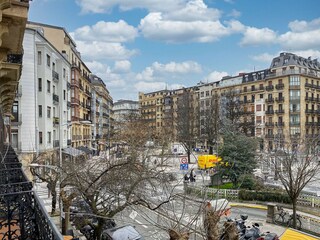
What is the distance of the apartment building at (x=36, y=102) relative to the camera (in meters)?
32.2

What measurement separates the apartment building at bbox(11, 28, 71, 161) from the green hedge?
647 inches

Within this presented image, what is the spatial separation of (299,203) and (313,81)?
53909 millimetres

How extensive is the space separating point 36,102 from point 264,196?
908 inches

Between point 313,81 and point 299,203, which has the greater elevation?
point 313,81

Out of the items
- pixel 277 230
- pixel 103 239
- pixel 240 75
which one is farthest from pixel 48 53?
pixel 240 75

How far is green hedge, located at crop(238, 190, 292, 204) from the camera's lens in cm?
2202

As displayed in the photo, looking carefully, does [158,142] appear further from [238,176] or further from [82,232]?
[82,232]

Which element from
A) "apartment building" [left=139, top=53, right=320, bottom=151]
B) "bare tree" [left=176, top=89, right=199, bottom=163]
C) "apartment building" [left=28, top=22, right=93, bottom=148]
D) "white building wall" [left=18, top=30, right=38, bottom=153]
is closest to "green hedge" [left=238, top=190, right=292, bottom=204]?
"white building wall" [left=18, top=30, right=38, bottom=153]

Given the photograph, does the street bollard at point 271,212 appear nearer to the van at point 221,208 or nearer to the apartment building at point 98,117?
the van at point 221,208

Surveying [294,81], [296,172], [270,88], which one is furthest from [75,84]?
[294,81]

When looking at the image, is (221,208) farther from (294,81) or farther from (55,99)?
(294,81)

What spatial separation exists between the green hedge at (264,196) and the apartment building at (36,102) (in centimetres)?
1643

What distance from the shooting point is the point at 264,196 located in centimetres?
2278

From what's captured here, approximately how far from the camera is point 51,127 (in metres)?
37.5
